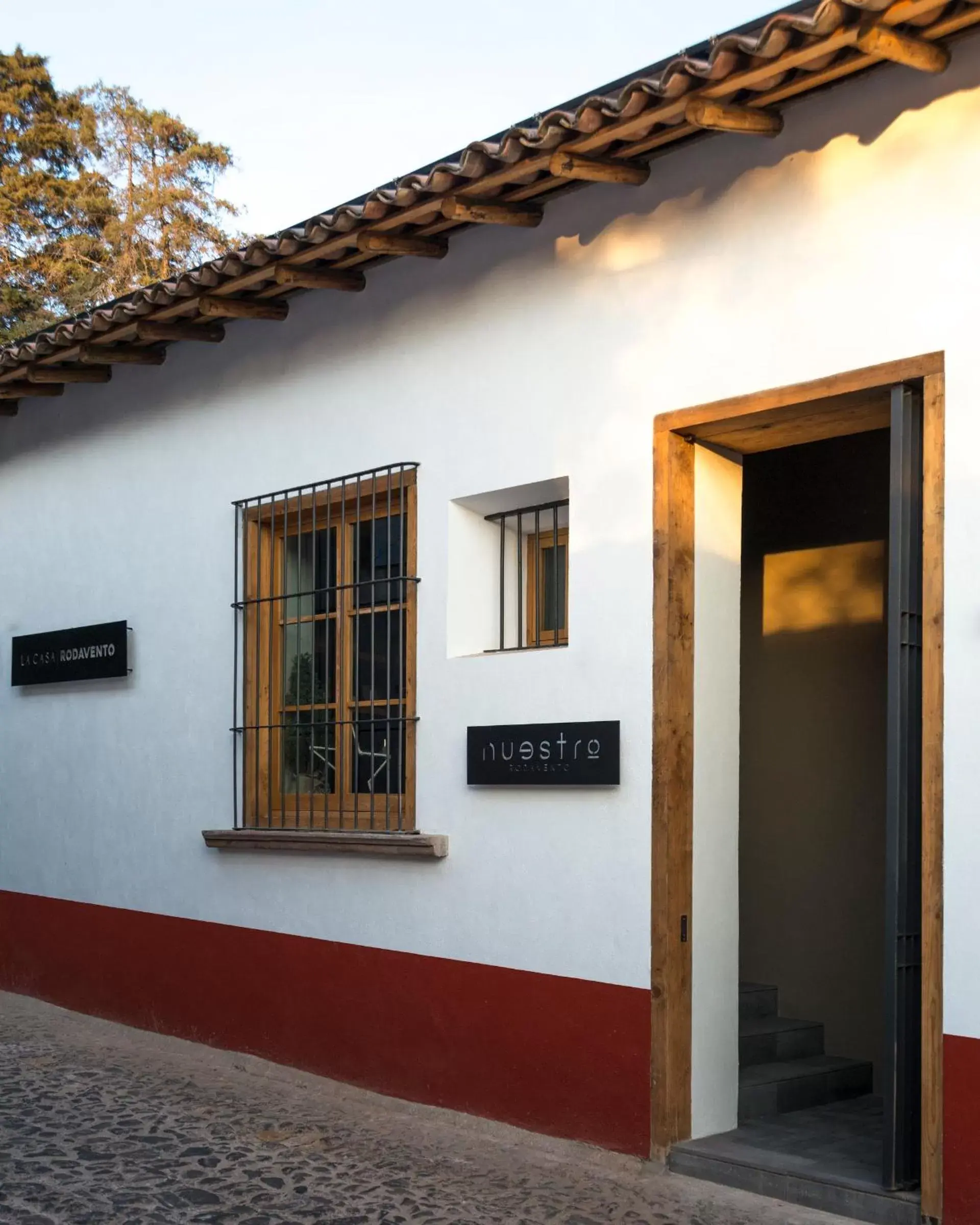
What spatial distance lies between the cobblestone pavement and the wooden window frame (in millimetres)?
2043

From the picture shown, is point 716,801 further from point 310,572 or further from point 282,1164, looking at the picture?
point 310,572

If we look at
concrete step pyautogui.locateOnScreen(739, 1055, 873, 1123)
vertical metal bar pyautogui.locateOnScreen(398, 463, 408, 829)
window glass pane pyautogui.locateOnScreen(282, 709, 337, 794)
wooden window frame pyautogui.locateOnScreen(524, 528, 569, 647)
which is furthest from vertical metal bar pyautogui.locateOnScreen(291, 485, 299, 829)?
concrete step pyautogui.locateOnScreen(739, 1055, 873, 1123)

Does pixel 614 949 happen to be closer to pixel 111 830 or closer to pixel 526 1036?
pixel 526 1036

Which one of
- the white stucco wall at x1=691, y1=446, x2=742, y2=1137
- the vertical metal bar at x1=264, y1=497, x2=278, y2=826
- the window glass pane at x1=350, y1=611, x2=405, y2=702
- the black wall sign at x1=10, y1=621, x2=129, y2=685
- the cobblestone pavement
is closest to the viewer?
the cobblestone pavement

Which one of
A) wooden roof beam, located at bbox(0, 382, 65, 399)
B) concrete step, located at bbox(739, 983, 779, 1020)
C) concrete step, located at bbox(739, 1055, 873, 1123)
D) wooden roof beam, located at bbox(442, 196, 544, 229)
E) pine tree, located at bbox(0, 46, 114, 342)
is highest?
pine tree, located at bbox(0, 46, 114, 342)

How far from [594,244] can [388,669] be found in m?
2.17

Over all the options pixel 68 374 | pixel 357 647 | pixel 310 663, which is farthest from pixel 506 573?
pixel 68 374

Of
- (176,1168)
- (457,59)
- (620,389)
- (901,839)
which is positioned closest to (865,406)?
(620,389)

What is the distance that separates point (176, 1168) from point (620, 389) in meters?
3.46

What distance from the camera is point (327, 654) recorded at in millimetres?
7664

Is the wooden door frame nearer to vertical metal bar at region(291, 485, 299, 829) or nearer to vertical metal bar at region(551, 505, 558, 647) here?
Answer: vertical metal bar at region(551, 505, 558, 647)

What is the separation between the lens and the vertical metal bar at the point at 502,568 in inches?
265

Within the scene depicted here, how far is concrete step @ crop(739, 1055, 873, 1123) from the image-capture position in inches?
241

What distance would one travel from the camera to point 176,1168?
18.7 feet
